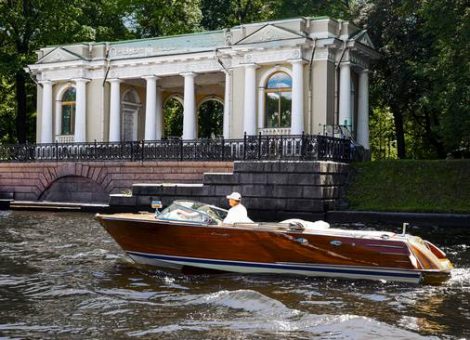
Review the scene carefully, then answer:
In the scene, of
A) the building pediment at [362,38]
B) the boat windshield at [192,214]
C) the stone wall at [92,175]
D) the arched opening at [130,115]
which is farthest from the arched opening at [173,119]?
the boat windshield at [192,214]

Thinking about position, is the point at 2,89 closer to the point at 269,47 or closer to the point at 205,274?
the point at 269,47

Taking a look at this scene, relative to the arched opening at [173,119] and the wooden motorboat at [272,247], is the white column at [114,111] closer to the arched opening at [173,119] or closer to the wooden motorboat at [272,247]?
the arched opening at [173,119]

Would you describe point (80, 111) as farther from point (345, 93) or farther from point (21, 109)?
point (345, 93)

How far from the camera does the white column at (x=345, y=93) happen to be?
27.5 meters

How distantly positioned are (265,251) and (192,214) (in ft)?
5.08

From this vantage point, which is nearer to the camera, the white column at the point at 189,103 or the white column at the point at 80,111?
the white column at the point at 189,103

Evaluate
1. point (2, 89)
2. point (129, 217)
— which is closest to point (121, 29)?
point (2, 89)

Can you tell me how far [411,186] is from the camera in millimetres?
22812

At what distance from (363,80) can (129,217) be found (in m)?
19.9

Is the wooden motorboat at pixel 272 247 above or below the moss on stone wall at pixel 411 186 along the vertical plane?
below

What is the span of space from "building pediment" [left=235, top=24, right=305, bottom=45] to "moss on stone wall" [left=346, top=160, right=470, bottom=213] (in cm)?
647

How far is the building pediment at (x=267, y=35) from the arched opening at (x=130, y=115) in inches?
339

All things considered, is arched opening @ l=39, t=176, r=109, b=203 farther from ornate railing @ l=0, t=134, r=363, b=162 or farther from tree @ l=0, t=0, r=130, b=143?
tree @ l=0, t=0, r=130, b=143

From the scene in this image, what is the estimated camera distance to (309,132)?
2714 cm
